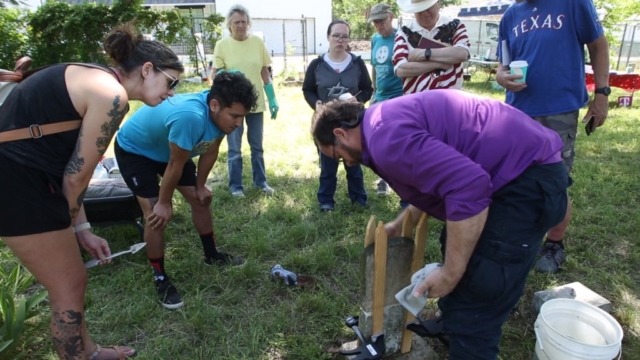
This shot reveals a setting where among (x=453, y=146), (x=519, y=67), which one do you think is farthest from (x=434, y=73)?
(x=453, y=146)

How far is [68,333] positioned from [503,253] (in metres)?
1.84

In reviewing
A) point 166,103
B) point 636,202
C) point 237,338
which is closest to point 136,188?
point 166,103

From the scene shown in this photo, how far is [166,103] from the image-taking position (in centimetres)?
262

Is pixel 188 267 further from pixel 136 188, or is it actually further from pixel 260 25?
pixel 260 25

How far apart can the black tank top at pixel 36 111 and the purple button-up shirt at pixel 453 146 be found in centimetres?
113

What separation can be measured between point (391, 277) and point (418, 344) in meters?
0.58

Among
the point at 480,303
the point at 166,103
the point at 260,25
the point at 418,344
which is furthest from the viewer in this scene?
the point at 260,25

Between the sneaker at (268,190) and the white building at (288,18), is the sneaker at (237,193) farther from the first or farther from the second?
the white building at (288,18)

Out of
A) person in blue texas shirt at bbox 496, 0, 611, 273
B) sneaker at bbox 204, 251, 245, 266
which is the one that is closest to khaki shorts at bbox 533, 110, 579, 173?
person in blue texas shirt at bbox 496, 0, 611, 273

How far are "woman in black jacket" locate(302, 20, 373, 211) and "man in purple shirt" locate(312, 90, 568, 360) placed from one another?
86.5 inches

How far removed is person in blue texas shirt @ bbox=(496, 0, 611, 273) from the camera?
2693 mm

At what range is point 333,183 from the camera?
4137 mm

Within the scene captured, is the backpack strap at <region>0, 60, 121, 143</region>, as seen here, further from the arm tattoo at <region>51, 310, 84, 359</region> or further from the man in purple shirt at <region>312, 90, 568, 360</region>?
the man in purple shirt at <region>312, 90, 568, 360</region>

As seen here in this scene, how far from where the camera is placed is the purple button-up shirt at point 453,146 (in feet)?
4.78
